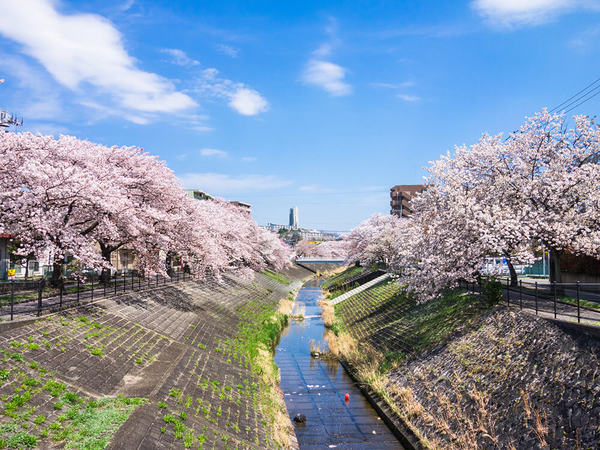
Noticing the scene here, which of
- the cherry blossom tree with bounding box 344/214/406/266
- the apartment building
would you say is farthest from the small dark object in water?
the apartment building

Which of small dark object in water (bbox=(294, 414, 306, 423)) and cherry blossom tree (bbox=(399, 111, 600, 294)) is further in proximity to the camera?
cherry blossom tree (bbox=(399, 111, 600, 294))

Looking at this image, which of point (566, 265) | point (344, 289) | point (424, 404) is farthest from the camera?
point (344, 289)

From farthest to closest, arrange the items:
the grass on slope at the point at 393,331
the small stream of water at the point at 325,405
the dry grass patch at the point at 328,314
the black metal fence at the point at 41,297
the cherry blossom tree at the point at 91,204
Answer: the dry grass patch at the point at 328,314, the grass on slope at the point at 393,331, the cherry blossom tree at the point at 91,204, the black metal fence at the point at 41,297, the small stream of water at the point at 325,405

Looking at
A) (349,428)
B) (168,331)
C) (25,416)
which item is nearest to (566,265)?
(349,428)

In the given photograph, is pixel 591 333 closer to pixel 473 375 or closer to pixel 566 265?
pixel 473 375

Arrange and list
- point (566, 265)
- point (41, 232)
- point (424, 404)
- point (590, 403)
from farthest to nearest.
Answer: point (566, 265) < point (41, 232) < point (424, 404) < point (590, 403)

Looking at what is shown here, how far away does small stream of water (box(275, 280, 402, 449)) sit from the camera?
18.0 meters

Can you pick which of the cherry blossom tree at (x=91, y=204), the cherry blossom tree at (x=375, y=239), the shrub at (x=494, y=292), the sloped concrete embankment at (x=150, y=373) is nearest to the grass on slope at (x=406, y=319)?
the shrub at (x=494, y=292)

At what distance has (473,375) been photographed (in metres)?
17.3

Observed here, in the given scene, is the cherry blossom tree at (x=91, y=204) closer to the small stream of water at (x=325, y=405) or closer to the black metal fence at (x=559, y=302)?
the small stream of water at (x=325, y=405)

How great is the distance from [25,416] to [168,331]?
13207mm

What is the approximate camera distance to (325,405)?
21.9m

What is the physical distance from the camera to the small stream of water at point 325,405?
18.0m

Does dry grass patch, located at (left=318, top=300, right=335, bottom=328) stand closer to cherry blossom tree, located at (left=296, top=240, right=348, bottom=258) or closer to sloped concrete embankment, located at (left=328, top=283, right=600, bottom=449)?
sloped concrete embankment, located at (left=328, top=283, right=600, bottom=449)
